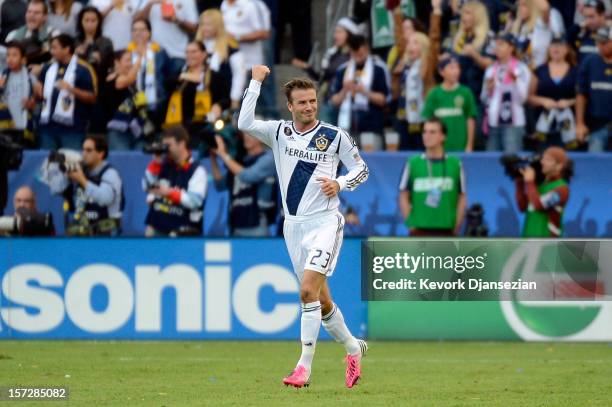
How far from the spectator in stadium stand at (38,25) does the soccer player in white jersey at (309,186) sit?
27.0 ft

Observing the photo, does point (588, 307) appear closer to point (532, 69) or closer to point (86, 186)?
point (532, 69)

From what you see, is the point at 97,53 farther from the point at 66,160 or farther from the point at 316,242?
the point at 316,242

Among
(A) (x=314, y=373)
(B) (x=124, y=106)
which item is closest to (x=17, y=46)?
(B) (x=124, y=106)

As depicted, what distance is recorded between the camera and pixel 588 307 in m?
13.9

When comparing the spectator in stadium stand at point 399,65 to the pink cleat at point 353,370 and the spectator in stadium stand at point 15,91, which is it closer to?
the spectator in stadium stand at point 15,91

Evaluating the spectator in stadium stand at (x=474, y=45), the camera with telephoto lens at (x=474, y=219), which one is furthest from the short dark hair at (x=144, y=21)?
the camera with telephoto lens at (x=474, y=219)

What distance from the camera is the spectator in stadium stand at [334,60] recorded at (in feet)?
55.6

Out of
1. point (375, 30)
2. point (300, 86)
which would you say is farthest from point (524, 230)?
point (300, 86)

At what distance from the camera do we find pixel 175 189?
15031 millimetres

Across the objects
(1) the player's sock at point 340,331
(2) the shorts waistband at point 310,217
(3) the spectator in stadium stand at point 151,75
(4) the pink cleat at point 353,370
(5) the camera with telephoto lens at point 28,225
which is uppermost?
(3) the spectator in stadium stand at point 151,75

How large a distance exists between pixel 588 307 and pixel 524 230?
176cm

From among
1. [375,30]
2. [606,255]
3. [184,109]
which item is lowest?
[606,255]

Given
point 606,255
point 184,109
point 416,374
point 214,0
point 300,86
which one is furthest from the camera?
point 214,0

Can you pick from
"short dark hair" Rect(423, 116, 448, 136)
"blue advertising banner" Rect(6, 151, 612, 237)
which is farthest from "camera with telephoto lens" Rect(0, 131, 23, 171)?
"short dark hair" Rect(423, 116, 448, 136)
